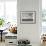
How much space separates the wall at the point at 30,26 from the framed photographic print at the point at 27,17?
0.12 meters

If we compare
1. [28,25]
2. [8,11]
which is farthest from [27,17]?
[8,11]

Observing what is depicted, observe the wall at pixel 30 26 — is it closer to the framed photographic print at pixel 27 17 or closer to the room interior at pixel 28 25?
the room interior at pixel 28 25

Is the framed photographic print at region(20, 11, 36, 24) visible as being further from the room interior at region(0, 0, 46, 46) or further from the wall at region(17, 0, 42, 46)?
the wall at region(17, 0, 42, 46)

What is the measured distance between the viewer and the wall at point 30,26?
550 cm

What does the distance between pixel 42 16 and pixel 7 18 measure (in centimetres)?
211

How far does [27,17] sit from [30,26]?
0.37 metres

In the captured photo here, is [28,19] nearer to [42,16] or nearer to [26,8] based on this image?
[26,8]

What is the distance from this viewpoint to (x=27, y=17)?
5.59m

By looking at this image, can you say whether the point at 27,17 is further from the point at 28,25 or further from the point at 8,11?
the point at 8,11

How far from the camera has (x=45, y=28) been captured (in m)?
6.29

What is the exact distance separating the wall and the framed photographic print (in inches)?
4.6

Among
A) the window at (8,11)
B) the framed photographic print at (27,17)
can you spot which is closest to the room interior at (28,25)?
the framed photographic print at (27,17)

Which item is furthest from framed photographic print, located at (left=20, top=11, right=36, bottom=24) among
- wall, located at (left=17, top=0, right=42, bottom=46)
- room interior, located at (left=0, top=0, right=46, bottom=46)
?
wall, located at (left=17, top=0, right=42, bottom=46)

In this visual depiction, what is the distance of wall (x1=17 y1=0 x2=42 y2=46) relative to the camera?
217 inches
